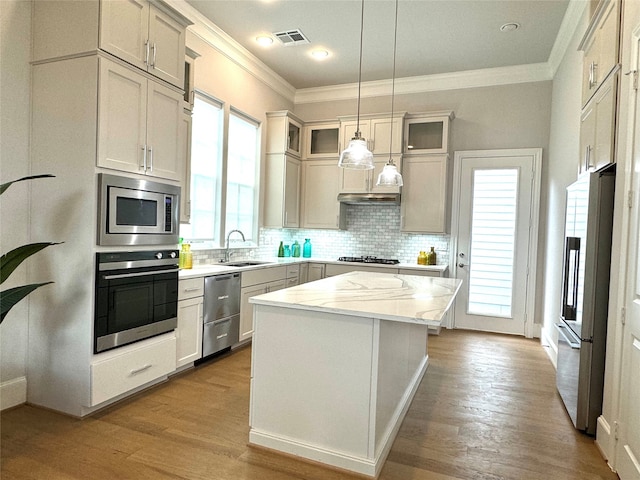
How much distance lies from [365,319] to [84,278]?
5.84 ft

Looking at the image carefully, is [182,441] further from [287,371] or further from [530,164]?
[530,164]

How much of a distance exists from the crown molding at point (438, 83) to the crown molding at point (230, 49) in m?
0.49

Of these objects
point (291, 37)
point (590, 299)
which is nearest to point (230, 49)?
point (291, 37)

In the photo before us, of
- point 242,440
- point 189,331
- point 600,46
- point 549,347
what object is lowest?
point 242,440

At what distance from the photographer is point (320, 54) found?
4734 millimetres

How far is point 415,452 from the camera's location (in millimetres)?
2285

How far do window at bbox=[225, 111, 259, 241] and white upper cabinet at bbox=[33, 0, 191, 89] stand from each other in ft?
5.95

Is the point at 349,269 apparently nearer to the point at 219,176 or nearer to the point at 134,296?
the point at 219,176

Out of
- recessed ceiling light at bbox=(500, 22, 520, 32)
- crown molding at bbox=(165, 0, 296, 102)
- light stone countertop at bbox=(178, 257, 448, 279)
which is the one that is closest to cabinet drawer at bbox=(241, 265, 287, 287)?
light stone countertop at bbox=(178, 257, 448, 279)

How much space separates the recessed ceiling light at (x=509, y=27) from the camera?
12.9 feet

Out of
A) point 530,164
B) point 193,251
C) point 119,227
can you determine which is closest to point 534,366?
point 530,164

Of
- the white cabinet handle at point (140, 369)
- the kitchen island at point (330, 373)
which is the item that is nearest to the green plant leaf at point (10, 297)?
the white cabinet handle at point (140, 369)

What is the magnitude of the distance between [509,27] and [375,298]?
3359mm

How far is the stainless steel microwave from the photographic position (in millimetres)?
2527
